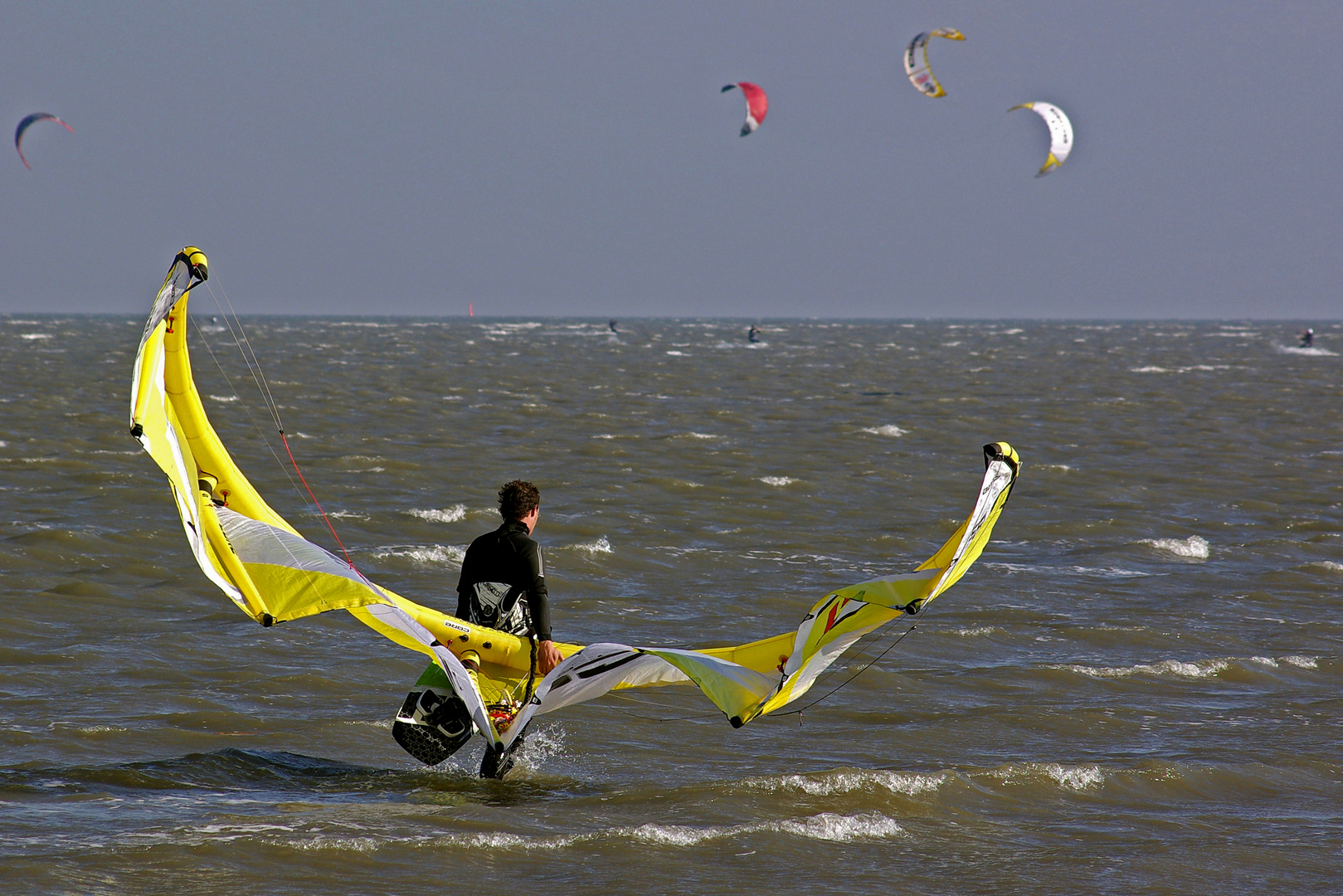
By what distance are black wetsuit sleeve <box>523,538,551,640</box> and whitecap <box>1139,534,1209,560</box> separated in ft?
32.5

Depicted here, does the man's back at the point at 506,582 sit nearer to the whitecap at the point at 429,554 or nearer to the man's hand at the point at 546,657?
the man's hand at the point at 546,657

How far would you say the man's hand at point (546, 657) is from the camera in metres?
6.72

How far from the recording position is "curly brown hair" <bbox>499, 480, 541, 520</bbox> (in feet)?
22.3

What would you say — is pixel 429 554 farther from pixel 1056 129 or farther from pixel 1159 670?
pixel 1056 129

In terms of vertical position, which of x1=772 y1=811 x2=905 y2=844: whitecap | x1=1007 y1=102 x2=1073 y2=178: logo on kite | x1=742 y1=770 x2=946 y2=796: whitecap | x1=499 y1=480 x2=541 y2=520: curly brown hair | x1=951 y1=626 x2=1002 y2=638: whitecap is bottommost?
x1=772 y1=811 x2=905 y2=844: whitecap

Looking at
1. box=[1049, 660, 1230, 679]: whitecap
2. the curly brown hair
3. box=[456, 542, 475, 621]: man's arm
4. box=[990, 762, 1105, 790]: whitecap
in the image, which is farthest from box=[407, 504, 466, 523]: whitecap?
box=[990, 762, 1105, 790]: whitecap

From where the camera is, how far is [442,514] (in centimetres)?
1547

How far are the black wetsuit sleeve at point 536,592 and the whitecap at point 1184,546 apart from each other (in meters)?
9.92

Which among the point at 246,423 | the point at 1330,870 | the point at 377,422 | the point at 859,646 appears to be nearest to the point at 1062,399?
the point at 377,422

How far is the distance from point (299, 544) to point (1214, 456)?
65.6ft

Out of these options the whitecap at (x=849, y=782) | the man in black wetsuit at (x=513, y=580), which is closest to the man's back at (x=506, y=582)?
the man in black wetsuit at (x=513, y=580)

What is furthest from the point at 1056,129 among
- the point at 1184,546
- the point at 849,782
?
the point at 849,782

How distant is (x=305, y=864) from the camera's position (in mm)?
5672

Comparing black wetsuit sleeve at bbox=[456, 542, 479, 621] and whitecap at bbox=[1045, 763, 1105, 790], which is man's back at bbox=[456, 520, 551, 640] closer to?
black wetsuit sleeve at bbox=[456, 542, 479, 621]
